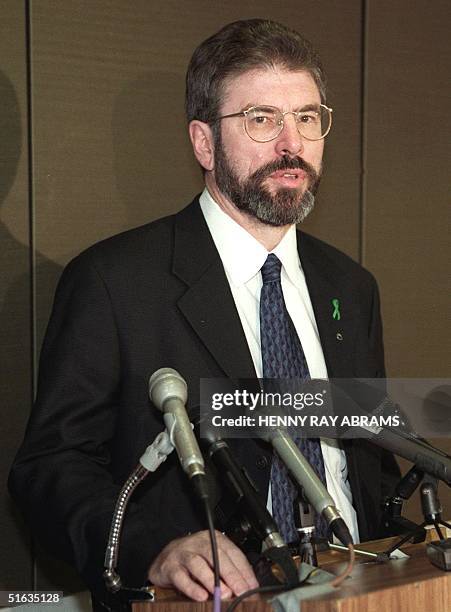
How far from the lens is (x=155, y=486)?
212cm

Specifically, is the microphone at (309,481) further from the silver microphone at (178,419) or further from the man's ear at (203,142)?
the man's ear at (203,142)

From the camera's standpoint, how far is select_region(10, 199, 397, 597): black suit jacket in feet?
6.31

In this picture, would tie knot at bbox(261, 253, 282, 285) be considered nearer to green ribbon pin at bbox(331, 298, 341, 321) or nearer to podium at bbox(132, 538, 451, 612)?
green ribbon pin at bbox(331, 298, 341, 321)

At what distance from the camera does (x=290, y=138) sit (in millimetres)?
2154

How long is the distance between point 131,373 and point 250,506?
0.80 metres

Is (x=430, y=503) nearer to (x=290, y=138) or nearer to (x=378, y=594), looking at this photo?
(x=378, y=594)

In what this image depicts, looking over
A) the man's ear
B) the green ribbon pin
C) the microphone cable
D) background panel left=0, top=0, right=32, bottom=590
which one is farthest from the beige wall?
the microphone cable

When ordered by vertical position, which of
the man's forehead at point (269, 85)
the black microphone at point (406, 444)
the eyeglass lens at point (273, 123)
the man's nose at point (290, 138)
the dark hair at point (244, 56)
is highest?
the dark hair at point (244, 56)

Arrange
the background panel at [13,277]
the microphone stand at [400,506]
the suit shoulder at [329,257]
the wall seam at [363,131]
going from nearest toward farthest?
1. the microphone stand at [400,506]
2. the suit shoulder at [329,257]
3. the background panel at [13,277]
4. the wall seam at [363,131]

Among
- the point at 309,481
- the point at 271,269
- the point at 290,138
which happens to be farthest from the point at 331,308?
the point at 309,481

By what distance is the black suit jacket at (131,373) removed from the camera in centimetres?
192

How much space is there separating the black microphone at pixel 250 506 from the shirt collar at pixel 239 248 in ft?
2.76

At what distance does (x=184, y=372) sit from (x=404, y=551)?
67 cm

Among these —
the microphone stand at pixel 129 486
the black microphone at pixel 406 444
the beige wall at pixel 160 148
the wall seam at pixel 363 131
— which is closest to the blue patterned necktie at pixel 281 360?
the black microphone at pixel 406 444
